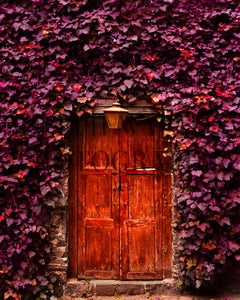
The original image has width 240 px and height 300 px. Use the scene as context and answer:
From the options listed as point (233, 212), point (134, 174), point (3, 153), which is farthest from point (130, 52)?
Answer: point (233, 212)

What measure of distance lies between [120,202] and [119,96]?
4.41ft

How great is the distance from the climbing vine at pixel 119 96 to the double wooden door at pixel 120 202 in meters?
0.25

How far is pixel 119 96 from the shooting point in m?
4.14

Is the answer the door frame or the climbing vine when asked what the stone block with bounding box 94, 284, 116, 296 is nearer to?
the door frame

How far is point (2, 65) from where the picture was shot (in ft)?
13.3

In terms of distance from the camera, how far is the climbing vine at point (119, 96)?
3920 mm

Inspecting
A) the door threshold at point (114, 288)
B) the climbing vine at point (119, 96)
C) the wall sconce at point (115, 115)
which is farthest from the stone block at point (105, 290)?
the wall sconce at point (115, 115)

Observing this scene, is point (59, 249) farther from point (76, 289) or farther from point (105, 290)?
point (105, 290)

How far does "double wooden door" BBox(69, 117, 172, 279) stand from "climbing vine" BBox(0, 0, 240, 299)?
0.25 meters

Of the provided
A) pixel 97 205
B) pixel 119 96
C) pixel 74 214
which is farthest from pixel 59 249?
pixel 119 96

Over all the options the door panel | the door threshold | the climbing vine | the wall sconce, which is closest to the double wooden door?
the door panel

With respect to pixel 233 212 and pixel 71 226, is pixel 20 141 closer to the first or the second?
pixel 71 226

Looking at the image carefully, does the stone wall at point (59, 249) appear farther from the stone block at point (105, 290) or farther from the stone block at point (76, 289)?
the stone block at point (105, 290)

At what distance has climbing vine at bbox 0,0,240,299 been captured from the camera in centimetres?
392
